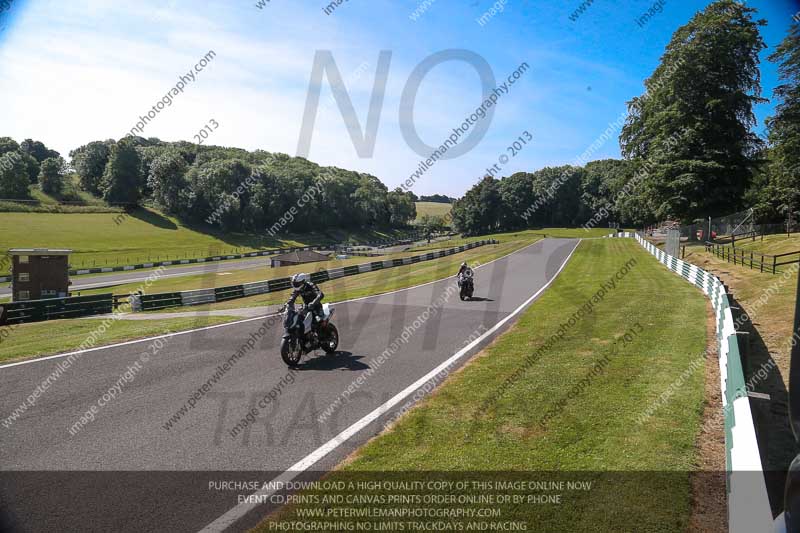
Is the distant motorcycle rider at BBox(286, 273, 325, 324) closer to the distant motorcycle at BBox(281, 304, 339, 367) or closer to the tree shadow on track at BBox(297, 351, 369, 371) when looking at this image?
the distant motorcycle at BBox(281, 304, 339, 367)

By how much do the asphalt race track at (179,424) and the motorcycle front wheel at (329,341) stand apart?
251mm

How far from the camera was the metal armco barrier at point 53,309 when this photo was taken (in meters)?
16.3

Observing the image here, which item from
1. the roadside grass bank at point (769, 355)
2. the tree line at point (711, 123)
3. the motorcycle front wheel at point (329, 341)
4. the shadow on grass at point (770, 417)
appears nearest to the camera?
the shadow on grass at point (770, 417)

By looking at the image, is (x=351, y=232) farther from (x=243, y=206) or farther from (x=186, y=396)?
(x=186, y=396)

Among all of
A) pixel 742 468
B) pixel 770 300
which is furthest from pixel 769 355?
pixel 742 468

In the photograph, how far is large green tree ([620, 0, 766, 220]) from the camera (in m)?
37.5

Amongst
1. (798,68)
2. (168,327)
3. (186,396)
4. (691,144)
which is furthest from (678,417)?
(691,144)

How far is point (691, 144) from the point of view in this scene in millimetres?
39094

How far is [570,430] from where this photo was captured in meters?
6.24

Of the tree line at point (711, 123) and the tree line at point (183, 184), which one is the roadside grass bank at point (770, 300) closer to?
the tree line at point (711, 123)

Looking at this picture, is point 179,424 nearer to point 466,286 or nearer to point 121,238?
point 466,286

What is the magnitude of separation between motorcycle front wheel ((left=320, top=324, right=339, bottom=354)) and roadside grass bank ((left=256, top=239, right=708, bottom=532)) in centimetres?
306

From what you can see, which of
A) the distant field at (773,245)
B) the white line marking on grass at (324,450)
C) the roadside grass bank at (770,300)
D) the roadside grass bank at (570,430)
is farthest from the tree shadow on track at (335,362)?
the distant field at (773,245)

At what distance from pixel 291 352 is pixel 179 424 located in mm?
2987
